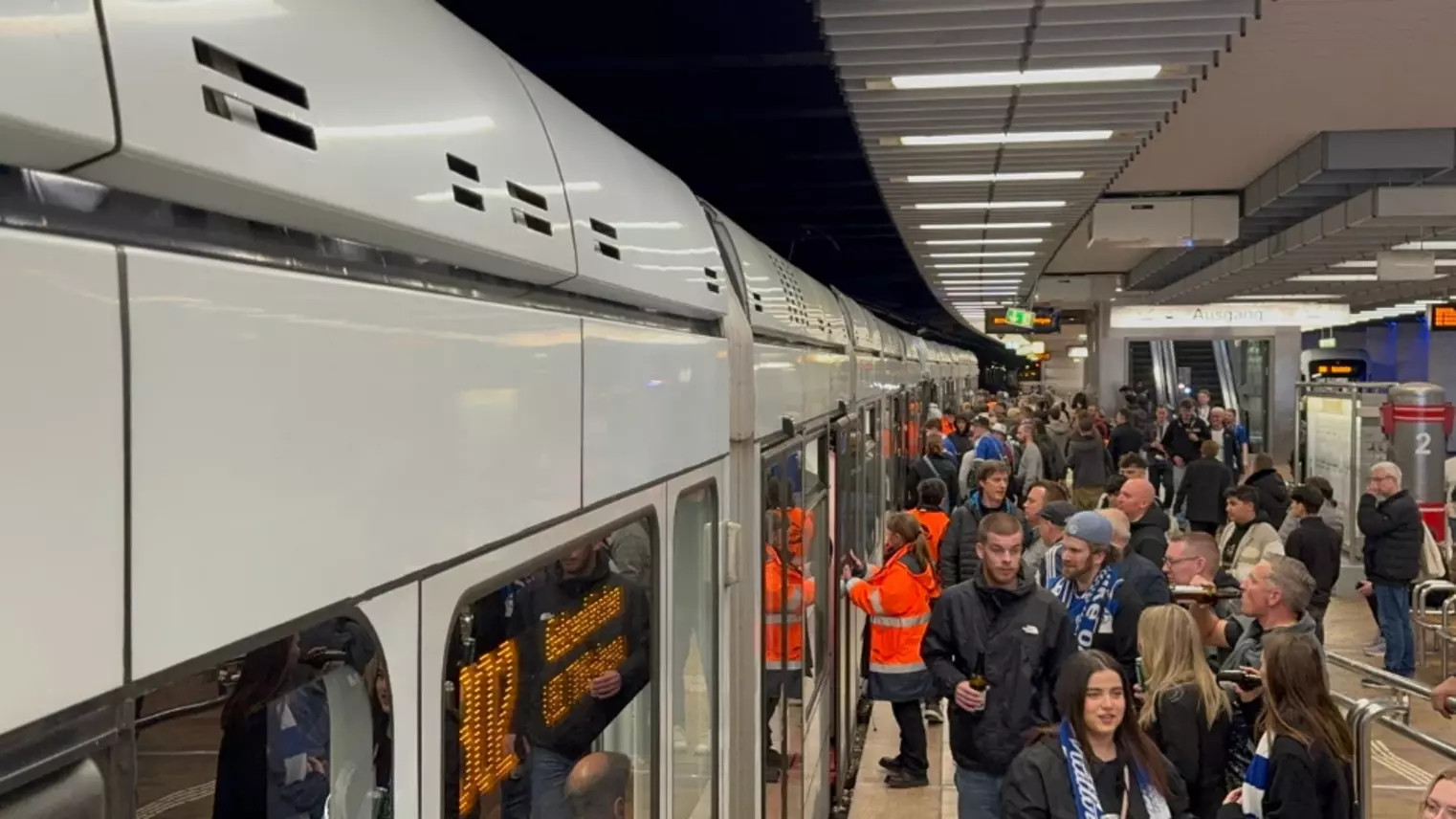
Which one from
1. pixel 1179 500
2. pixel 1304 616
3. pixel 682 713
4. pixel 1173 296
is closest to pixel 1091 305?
pixel 1173 296

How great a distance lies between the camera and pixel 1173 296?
22.8 metres

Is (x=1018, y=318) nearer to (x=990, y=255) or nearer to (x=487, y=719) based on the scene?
(x=990, y=255)

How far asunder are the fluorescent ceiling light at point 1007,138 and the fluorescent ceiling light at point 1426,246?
8.27 m

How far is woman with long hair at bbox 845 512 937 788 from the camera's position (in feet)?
19.7

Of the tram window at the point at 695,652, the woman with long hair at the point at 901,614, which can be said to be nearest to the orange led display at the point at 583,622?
the tram window at the point at 695,652

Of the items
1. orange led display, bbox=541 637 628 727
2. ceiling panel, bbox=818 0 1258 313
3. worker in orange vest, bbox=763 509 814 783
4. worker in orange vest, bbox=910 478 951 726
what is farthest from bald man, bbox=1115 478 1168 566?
orange led display, bbox=541 637 628 727

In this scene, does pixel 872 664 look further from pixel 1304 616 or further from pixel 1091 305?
pixel 1091 305

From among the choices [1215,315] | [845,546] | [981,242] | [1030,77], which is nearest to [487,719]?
[1030,77]

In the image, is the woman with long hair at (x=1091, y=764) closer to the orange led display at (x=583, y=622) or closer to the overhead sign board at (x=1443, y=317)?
the orange led display at (x=583, y=622)

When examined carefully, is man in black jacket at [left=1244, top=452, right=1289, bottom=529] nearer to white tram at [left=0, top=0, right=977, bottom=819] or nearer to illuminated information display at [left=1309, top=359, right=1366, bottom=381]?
white tram at [left=0, top=0, right=977, bottom=819]

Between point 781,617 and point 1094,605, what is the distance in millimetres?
1503

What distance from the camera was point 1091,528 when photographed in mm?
4707

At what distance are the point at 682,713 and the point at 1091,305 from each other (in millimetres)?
25113

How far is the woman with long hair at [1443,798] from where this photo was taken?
3133mm
